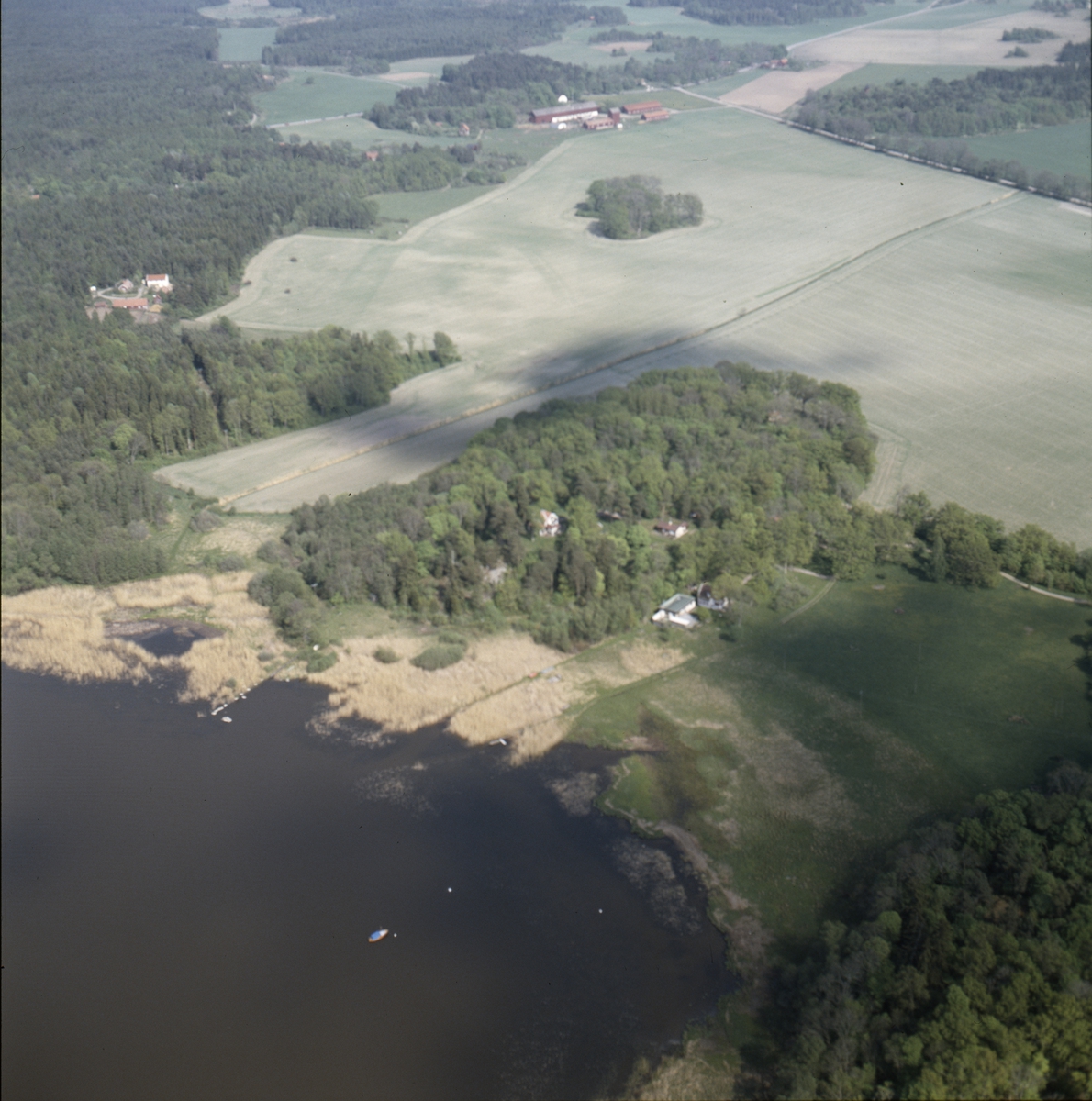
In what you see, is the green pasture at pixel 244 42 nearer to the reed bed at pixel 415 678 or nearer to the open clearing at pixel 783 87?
the open clearing at pixel 783 87

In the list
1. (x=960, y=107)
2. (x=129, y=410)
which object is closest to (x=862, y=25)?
(x=960, y=107)

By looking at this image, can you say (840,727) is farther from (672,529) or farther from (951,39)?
(951,39)

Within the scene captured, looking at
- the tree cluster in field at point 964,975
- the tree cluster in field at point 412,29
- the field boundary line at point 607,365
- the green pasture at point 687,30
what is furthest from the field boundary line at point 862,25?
the tree cluster in field at point 964,975

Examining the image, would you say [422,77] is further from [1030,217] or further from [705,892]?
[705,892]

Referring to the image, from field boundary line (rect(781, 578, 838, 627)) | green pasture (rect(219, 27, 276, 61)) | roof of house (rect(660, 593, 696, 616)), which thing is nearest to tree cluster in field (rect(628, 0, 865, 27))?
green pasture (rect(219, 27, 276, 61))

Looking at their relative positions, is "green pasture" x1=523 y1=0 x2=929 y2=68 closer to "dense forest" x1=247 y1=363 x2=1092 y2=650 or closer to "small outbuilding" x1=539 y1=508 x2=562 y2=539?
"dense forest" x1=247 y1=363 x2=1092 y2=650

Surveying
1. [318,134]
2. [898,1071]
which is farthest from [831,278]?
[318,134]
